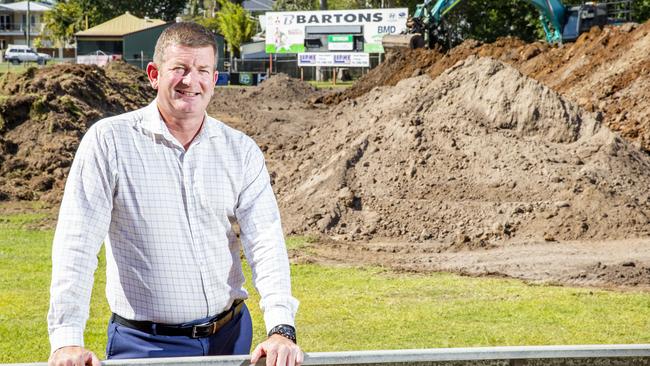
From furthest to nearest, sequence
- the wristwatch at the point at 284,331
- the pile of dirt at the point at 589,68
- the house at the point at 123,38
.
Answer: the house at the point at 123,38, the pile of dirt at the point at 589,68, the wristwatch at the point at 284,331

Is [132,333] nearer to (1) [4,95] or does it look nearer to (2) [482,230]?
(2) [482,230]

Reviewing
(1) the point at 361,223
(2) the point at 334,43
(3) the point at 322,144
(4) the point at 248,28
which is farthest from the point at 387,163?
(4) the point at 248,28

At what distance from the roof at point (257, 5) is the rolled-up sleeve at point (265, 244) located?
129155 mm

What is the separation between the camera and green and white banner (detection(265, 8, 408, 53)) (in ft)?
202

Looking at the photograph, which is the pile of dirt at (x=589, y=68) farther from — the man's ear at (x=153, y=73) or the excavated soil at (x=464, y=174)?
the man's ear at (x=153, y=73)

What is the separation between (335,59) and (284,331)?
195 feet

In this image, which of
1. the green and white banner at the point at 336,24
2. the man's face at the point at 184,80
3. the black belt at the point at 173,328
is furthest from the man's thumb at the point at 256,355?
the green and white banner at the point at 336,24

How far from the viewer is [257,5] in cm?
13550

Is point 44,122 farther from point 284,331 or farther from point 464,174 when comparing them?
point 284,331

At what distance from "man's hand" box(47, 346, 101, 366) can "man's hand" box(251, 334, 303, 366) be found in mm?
545

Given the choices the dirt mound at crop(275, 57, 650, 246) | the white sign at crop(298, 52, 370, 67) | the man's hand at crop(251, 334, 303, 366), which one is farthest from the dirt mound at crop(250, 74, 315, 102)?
the man's hand at crop(251, 334, 303, 366)

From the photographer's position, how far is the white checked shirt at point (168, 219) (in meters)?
3.86

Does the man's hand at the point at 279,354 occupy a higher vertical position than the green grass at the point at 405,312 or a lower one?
higher

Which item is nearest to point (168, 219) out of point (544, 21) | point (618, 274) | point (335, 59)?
point (618, 274)
